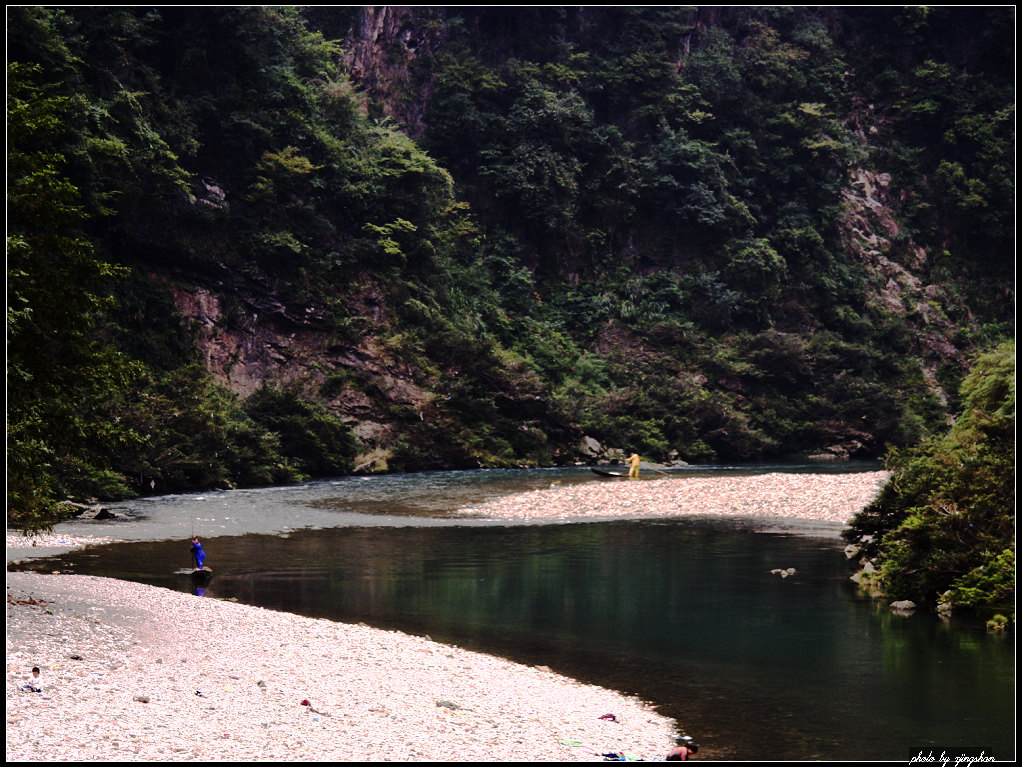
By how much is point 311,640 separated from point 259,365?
32.9m

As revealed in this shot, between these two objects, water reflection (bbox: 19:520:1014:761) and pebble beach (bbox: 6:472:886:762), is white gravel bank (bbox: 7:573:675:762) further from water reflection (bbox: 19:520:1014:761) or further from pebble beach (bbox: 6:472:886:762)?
water reflection (bbox: 19:520:1014:761)

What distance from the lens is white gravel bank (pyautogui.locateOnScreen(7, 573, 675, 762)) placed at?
9359mm

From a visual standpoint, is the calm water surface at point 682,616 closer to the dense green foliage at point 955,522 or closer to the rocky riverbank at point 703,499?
the dense green foliage at point 955,522

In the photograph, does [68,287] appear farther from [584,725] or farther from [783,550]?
[783,550]

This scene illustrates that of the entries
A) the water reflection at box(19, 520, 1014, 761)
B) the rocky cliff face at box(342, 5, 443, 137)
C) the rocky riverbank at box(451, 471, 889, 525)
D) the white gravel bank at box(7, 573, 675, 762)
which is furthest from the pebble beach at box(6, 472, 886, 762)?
the rocky cliff face at box(342, 5, 443, 137)

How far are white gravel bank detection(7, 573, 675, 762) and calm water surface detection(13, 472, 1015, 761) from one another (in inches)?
49.0

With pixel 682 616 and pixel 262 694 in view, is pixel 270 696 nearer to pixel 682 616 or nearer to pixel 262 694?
pixel 262 694

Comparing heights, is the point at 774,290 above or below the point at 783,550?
above

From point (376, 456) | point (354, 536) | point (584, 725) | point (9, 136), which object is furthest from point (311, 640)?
point (376, 456)

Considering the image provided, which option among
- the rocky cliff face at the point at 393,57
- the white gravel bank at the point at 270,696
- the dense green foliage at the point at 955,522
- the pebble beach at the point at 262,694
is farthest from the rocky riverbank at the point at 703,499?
the rocky cliff face at the point at 393,57

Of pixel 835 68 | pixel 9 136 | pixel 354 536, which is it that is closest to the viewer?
pixel 9 136

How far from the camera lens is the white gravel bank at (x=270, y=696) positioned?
936 centimetres

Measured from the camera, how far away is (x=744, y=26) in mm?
70438

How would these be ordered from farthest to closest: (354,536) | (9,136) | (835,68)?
(835,68)
(354,536)
(9,136)
